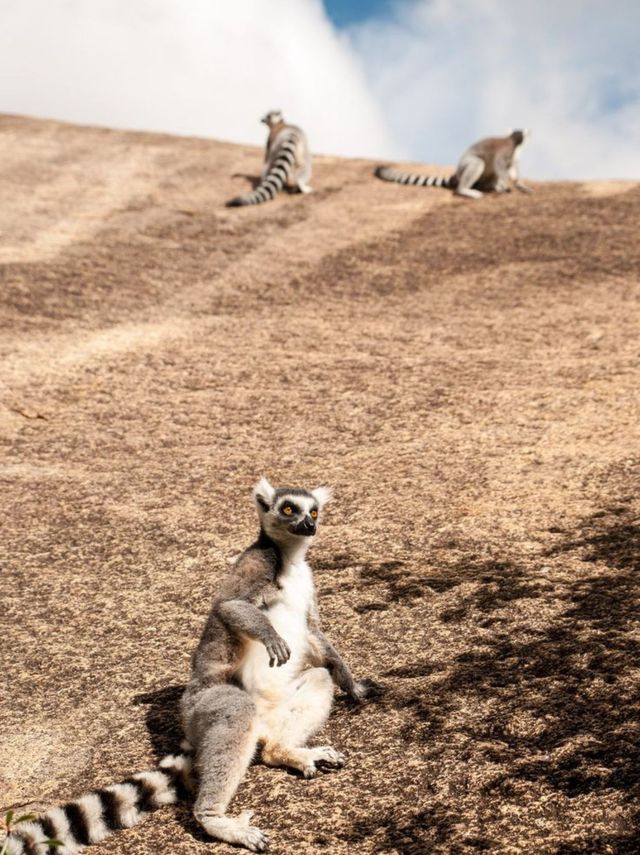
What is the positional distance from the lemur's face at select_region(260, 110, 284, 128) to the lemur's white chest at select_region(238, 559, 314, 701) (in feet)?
56.7

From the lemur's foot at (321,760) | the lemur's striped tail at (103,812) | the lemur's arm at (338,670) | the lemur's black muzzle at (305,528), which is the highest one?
the lemur's black muzzle at (305,528)

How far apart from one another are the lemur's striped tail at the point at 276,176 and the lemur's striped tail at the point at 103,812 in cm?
1432

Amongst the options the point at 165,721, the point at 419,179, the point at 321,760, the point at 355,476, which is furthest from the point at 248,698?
the point at 419,179

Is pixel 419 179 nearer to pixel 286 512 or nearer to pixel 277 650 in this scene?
pixel 286 512

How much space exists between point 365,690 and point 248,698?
91 centimetres

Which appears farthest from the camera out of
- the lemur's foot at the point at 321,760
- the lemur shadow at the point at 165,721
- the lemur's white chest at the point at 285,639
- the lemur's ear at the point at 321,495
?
the lemur's ear at the point at 321,495

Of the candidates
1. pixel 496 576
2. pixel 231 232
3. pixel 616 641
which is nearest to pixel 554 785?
pixel 616 641

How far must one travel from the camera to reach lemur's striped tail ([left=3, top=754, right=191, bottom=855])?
4.16 m

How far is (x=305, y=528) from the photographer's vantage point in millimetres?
5297

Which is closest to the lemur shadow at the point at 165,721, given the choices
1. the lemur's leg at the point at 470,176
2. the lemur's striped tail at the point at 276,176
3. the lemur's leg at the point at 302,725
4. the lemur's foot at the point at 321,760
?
the lemur's leg at the point at 302,725

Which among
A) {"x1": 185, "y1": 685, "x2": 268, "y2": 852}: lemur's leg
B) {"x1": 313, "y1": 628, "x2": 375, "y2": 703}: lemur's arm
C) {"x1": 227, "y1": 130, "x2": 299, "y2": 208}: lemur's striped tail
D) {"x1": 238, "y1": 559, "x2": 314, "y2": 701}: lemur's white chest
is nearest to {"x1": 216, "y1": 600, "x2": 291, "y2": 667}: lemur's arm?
{"x1": 238, "y1": 559, "x2": 314, "y2": 701}: lemur's white chest

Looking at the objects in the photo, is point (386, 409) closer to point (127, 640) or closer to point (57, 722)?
point (127, 640)

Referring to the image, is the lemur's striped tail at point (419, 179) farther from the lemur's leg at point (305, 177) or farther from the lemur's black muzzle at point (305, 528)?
the lemur's black muzzle at point (305, 528)

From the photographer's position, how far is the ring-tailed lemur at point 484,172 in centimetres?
1841
